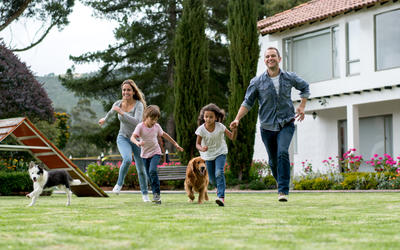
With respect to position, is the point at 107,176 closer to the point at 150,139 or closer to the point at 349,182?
the point at 349,182

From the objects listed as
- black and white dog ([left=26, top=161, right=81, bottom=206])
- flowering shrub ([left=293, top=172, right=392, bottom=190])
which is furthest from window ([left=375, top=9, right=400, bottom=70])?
black and white dog ([left=26, top=161, right=81, bottom=206])

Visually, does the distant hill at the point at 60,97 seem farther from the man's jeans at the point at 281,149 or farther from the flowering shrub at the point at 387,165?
the man's jeans at the point at 281,149

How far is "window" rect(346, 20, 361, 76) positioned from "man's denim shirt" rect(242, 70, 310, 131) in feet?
39.5

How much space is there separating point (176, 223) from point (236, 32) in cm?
1454

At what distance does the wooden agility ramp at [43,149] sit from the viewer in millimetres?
10961

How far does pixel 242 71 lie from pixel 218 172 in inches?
424

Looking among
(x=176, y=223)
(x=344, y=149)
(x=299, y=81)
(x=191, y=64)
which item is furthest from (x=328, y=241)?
(x=344, y=149)

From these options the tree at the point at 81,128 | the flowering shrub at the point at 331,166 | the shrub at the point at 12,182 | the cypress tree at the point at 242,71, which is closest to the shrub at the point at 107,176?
the cypress tree at the point at 242,71

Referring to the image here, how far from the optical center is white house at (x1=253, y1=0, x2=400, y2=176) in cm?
1873

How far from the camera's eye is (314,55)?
21.4m

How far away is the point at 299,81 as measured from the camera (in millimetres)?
8445

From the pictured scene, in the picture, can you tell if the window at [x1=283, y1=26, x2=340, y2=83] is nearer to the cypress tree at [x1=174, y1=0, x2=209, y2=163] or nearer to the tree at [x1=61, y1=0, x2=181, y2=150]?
the cypress tree at [x1=174, y1=0, x2=209, y2=163]

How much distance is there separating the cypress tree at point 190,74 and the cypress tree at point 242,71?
4.01 feet

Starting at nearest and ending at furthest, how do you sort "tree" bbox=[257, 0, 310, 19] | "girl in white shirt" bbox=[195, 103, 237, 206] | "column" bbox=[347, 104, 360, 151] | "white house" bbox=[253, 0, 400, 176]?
"girl in white shirt" bbox=[195, 103, 237, 206] → "white house" bbox=[253, 0, 400, 176] → "column" bbox=[347, 104, 360, 151] → "tree" bbox=[257, 0, 310, 19]
